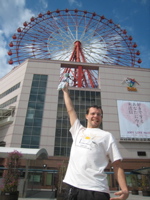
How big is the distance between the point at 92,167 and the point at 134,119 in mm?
24142

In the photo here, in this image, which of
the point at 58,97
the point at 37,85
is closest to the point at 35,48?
the point at 37,85

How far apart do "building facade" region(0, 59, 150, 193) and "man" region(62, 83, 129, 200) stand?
21058 millimetres

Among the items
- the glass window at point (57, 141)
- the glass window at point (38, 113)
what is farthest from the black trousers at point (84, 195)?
the glass window at point (38, 113)

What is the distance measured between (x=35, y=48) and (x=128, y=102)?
1925cm

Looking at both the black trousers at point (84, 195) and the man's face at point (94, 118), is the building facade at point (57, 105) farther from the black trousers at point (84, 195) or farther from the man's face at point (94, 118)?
the black trousers at point (84, 195)

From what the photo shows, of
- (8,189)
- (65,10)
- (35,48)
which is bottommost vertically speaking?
(8,189)

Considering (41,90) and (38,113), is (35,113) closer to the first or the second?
(38,113)

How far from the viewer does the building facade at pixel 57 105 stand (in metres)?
22.6

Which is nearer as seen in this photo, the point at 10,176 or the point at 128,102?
the point at 10,176

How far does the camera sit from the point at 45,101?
2583cm

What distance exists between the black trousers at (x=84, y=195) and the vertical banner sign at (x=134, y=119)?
75.8ft

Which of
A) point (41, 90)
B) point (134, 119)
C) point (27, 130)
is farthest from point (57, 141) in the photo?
point (134, 119)

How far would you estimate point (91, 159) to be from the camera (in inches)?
73.1

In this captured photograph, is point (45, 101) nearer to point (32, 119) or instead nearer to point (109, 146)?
point (32, 119)
